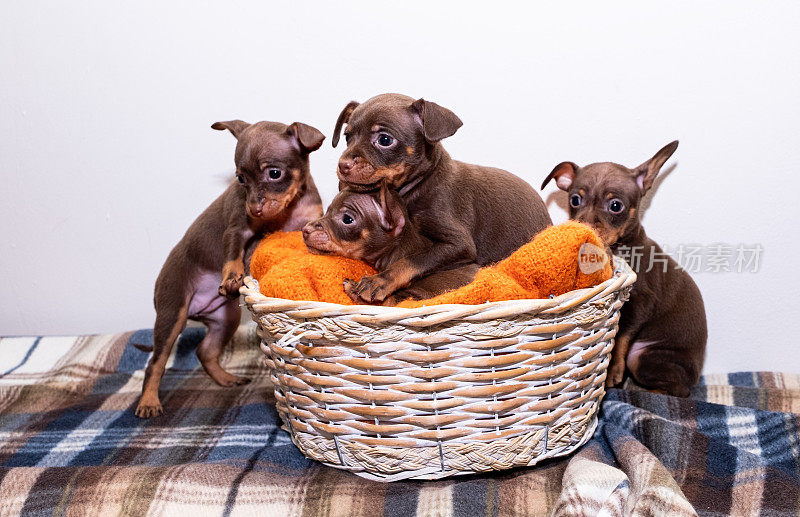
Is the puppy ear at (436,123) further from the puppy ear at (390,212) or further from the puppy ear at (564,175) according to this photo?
the puppy ear at (564,175)

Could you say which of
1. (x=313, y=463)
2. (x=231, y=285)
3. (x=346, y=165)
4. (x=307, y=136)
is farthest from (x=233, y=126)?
(x=313, y=463)

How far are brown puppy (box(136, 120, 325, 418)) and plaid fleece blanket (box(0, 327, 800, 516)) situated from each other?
229 mm

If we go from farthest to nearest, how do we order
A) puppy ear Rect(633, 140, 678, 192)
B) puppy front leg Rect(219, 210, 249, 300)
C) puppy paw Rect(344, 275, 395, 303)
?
1. puppy ear Rect(633, 140, 678, 192)
2. puppy front leg Rect(219, 210, 249, 300)
3. puppy paw Rect(344, 275, 395, 303)

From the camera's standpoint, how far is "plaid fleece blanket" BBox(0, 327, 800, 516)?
1.97 meters

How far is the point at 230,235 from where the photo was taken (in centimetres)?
272

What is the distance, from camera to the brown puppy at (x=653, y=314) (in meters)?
2.86

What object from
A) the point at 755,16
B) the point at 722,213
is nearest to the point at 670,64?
the point at 755,16

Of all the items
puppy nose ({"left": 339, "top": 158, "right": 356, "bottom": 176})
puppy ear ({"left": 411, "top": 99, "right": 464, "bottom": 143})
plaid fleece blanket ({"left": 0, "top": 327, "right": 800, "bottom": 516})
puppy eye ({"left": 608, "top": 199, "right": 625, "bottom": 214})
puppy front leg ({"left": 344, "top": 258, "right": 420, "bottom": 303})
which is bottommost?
plaid fleece blanket ({"left": 0, "top": 327, "right": 800, "bottom": 516})

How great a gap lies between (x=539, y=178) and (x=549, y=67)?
51cm

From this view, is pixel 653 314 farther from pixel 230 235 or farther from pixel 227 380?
pixel 227 380

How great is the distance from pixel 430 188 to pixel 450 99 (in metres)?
0.91

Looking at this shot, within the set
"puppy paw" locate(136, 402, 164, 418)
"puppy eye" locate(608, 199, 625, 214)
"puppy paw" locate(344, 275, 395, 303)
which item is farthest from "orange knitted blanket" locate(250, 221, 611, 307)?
"puppy paw" locate(136, 402, 164, 418)

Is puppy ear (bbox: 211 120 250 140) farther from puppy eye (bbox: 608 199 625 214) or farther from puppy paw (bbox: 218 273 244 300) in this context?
puppy eye (bbox: 608 199 625 214)

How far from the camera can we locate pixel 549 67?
3.09 m
